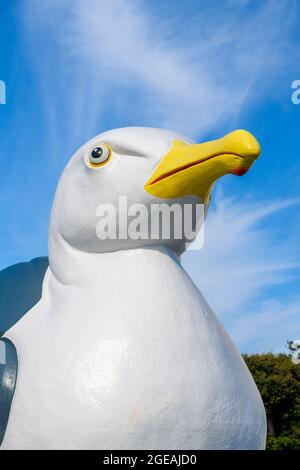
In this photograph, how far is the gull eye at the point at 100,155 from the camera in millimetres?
3840

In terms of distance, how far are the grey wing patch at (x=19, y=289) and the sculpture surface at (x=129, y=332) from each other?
0.10 meters

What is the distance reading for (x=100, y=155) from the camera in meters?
3.86

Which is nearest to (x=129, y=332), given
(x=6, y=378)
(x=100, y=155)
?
(x=6, y=378)

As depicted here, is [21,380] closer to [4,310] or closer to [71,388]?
[71,388]

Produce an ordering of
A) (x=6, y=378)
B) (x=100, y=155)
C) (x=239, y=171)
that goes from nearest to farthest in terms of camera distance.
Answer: (x=6, y=378) → (x=239, y=171) → (x=100, y=155)

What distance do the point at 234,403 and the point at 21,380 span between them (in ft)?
4.45

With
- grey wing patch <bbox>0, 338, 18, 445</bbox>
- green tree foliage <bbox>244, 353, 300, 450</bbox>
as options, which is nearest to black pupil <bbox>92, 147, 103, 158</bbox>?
grey wing patch <bbox>0, 338, 18, 445</bbox>

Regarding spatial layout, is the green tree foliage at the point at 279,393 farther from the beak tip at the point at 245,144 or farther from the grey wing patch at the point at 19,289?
the beak tip at the point at 245,144

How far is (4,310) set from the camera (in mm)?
4012

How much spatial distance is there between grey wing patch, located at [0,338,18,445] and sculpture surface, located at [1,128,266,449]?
0.06 metres

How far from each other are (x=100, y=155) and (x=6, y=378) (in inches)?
66.5

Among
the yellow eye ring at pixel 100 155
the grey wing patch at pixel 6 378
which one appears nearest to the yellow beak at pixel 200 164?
the yellow eye ring at pixel 100 155

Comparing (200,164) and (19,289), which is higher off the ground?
(200,164)

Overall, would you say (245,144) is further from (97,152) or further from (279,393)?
(279,393)
